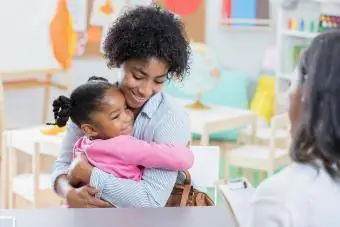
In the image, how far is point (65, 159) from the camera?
1924mm

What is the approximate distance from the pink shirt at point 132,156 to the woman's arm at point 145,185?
0.02m

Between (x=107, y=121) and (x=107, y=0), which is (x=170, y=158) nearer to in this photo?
(x=107, y=121)

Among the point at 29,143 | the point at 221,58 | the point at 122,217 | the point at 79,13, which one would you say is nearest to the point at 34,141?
the point at 29,143

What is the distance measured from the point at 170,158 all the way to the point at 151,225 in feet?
0.96

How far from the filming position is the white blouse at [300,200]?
3.33 ft

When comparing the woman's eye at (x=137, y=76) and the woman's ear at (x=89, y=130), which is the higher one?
→ the woman's eye at (x=137, y=76)

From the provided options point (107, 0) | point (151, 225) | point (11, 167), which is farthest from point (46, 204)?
point (107, 0)

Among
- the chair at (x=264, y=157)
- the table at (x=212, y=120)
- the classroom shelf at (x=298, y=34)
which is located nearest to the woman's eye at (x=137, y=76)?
the table at (x=212, y=120)

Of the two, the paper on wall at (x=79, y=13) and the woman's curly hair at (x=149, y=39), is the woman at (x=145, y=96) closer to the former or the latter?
the woman's curly hair at (x=149, y=39)

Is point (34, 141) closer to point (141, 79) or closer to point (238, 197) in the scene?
point (141, 79)

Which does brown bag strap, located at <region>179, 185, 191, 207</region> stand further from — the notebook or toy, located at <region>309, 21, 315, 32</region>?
toy, located at <region>309, 21, 315, 32</region>

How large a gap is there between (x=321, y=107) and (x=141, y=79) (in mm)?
840

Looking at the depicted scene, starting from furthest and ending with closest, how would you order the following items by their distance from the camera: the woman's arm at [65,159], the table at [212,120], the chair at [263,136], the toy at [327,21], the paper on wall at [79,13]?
the paper on wall at [79,13], the toy at [327,21], the chair at [263,136], the table at [212,120], the woman's arm at [65,159]

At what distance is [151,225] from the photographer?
1436mm
